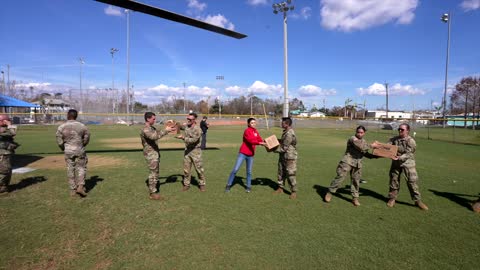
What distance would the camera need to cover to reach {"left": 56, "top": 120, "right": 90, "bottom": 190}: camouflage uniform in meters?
6.41

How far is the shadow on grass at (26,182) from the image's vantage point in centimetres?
720

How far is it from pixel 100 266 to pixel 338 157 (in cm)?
1161

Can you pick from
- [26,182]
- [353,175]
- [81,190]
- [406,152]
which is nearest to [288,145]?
[353,175]

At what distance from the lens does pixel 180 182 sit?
318 inches

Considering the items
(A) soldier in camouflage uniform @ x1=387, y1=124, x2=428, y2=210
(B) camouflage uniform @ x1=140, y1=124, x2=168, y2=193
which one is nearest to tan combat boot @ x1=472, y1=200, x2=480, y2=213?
(A) soldier in camouflage uniform @ x1=387, y1=124, x2=428, y2=210

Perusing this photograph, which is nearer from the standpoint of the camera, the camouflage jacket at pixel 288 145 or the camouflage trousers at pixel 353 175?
the camouflage trousers at pixel 353 175

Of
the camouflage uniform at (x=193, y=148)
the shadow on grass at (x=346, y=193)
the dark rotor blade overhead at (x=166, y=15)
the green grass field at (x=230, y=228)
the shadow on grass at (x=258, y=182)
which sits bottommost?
the green grass field at (x=230, y=228)

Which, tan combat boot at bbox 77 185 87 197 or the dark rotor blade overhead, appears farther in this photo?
tan combat boot at bbox 77 185 87 197

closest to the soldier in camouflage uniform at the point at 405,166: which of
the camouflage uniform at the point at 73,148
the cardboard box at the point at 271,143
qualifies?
the cardboard box at the point at 271,143

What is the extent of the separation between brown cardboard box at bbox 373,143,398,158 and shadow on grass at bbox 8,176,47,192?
8544 mm

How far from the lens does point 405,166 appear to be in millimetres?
6043

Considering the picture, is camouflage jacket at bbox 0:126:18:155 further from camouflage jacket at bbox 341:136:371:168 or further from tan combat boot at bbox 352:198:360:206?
tan combat boot at bbox 352:198:360:206

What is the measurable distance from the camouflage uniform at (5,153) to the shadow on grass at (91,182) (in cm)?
168

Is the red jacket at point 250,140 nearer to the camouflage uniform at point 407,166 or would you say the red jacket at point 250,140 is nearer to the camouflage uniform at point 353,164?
the camouflage uniform at point 353,164
